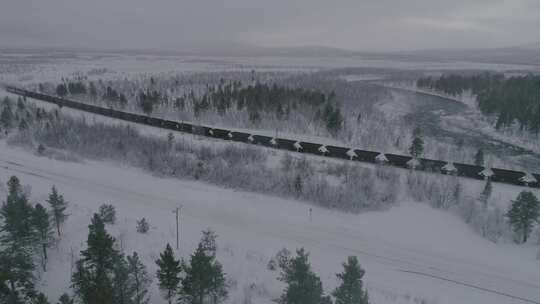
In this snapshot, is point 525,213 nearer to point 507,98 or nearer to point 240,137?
point 240,137

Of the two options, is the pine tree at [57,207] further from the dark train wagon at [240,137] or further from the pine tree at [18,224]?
the dark train wagon at [240,137]

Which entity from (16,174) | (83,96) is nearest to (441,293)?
(16,174)

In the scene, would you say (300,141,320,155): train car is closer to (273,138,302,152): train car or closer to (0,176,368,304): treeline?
(273,138,302,152): train car

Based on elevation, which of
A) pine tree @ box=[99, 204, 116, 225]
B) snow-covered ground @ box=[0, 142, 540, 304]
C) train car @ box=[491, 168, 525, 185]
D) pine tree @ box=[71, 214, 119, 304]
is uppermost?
train car @ box=[491, 168, 525, 185]

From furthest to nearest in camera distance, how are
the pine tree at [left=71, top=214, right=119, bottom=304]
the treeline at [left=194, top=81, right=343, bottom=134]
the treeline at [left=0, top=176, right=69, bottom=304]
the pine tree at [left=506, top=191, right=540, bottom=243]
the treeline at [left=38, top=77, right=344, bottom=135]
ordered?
the treeline at [left=194, top=81, right=343, bottom=134] < the treeline at [left=38, top=77, right=344, bottom=135] < the pine tree at [left=506, top=191, right=540, bottom=243] < the treeline at [left=0, top=176, right=69, bottom=304] < the pine tree at [left=71, top=214, right=119, bottom=304]

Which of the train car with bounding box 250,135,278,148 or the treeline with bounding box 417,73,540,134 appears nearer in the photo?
the train car with bounding box 250,135,278,148

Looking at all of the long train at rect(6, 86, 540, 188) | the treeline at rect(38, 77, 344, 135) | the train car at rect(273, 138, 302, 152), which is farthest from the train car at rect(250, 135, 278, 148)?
the treeline at rect(38, 77, 344, 135)

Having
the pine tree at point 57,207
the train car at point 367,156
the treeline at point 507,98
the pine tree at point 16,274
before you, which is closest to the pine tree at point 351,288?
the pine tree at point 16,274
